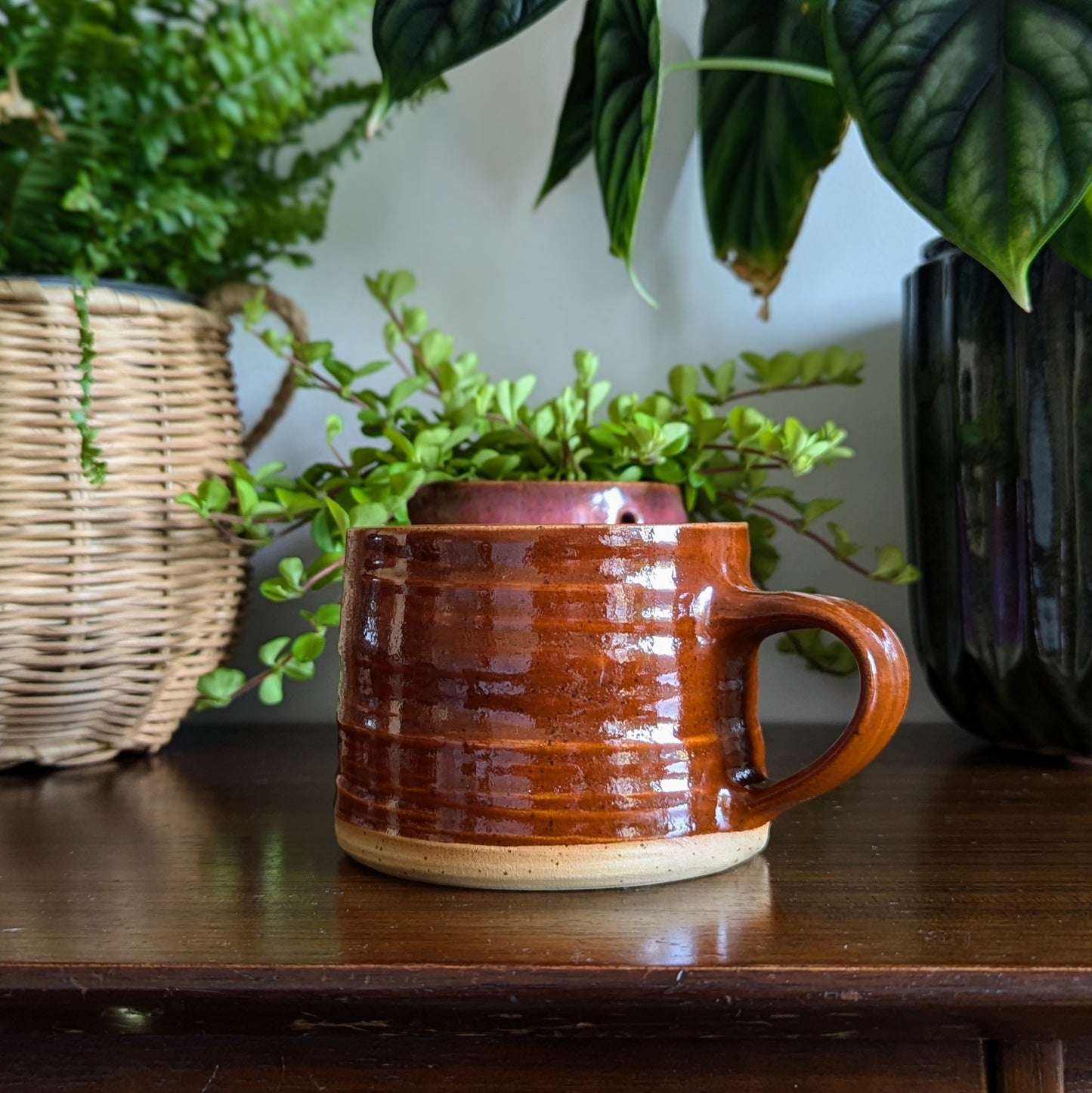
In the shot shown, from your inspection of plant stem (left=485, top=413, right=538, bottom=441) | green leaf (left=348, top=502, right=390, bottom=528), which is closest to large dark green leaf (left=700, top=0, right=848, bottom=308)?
plant stem (left=485, top=413, right=538, bottom=441)

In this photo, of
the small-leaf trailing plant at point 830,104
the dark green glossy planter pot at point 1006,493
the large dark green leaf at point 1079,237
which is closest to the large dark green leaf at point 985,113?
the small-leaf trailing plant at point 830,104

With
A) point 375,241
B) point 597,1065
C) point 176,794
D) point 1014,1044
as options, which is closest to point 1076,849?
point 1014,1044

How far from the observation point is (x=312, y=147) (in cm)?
95

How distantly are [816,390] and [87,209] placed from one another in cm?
56

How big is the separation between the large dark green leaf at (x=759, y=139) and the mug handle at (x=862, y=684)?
41cm

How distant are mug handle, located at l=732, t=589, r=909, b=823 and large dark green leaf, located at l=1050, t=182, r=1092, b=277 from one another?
0.72 ft

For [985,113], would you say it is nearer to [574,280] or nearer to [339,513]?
[339,513]

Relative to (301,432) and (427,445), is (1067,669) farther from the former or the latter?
(301,432)

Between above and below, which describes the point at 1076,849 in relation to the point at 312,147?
below

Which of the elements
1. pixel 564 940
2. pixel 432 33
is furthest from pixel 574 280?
Answer: pixel 564 940

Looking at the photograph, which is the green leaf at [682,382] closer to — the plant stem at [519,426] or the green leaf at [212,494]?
the plant stem at [519,426]

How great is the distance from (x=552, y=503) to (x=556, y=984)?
12.3 inches

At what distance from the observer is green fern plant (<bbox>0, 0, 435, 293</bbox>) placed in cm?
73

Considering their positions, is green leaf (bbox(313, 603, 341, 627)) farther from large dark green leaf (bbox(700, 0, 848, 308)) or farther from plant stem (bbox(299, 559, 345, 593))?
large dark green leaf (bbox(700, 0, 848, 308))
